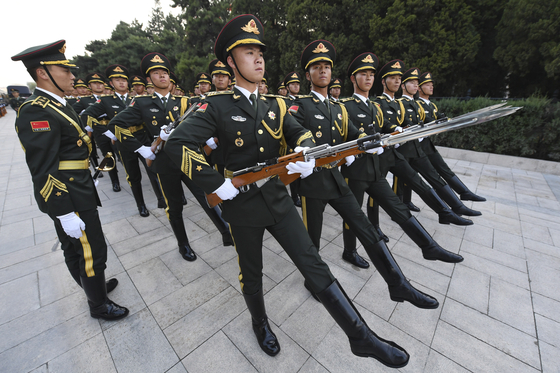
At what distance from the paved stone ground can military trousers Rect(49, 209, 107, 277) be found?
679 mm

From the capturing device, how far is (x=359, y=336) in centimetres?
198

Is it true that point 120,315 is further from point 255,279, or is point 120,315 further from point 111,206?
point 111,206

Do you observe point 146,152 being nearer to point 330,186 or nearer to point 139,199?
point 139,199

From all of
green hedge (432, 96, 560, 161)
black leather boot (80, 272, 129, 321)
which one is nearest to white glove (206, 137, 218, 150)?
black leather boot (80, 272, 129, 321)

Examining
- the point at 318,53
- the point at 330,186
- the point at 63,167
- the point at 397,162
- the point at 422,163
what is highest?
the point at 318,53

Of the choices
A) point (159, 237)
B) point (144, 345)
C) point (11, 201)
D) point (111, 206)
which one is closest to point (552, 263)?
point (144, 345)

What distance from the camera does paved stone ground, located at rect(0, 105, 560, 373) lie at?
2.25m

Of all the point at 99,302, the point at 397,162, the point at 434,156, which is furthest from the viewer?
the point at 434,156

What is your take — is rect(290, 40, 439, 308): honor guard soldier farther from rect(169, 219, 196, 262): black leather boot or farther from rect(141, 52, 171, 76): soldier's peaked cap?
rect(141, 52, 171, 76): soldier's peaked cap

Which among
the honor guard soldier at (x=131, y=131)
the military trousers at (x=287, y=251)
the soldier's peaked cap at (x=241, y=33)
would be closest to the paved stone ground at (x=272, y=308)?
the military trousers at (x=287, y=251)

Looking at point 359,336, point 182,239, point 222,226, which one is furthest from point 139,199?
point 359,336

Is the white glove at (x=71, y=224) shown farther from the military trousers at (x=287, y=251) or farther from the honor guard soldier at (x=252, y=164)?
the military trousers at (x=287, y=251)

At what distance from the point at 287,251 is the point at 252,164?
835 millimetres

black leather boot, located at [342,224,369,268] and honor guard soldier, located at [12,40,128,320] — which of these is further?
black leather boot, located at [342,224,369,268]
